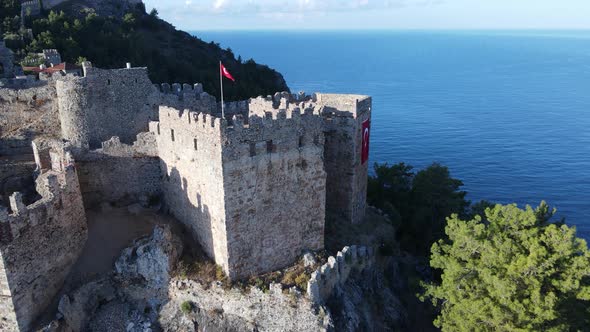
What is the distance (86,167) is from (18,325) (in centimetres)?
799

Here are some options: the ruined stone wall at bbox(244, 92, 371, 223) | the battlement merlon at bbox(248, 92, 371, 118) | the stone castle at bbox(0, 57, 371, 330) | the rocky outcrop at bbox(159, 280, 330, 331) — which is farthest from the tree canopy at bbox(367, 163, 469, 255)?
the rocky outcrop at bbox(159, 280, 330, 331)

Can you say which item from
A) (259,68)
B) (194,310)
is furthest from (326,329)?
(259,68)

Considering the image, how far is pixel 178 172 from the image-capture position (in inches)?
867

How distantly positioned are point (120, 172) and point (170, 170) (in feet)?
9.25

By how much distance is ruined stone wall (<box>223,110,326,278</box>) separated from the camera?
18891 mm

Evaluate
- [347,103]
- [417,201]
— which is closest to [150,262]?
[347,103]

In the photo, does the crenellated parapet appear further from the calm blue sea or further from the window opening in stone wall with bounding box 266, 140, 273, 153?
the calm blue sea

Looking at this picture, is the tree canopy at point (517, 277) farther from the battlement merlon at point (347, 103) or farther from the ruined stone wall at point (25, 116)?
the ruined stone wall at point (25, 116)

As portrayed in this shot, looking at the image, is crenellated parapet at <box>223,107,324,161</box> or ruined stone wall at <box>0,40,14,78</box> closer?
crenellated parapet at <box>223,107,324,161</box>

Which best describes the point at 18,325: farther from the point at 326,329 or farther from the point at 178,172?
the point at 326,329

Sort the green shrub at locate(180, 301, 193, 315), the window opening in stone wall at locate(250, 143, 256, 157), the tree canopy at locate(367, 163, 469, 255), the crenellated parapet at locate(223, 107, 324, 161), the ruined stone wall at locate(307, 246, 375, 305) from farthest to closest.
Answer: the tree canopy at locate(367, 163, 469, 255) → the green shrub at locate(180, 301, 193, 315) → the ruined stone wall at locate(307, 246, 375, 305) → the window opening in stone wall at locate(250, 143, 256, 157) → the crenellated parapet at locate(223, 107, 324, 161)

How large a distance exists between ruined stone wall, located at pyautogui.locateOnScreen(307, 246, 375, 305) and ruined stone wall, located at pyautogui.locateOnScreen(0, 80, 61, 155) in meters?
17.0

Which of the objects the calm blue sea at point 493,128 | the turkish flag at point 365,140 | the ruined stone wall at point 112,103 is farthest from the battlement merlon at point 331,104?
the calm blue sea at point 493,128

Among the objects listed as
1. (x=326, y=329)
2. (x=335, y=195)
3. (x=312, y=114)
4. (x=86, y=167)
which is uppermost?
(x=312, y=114)
